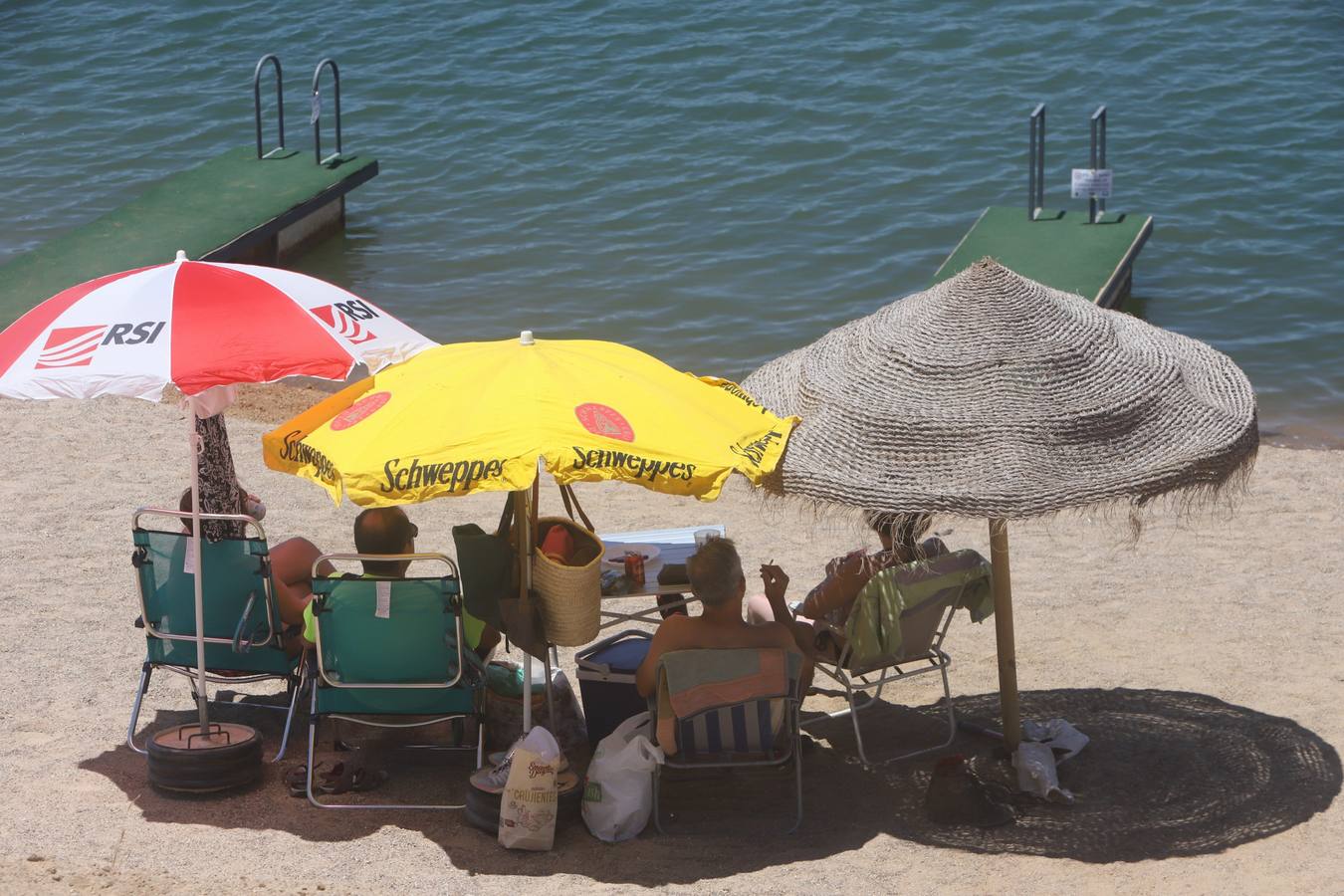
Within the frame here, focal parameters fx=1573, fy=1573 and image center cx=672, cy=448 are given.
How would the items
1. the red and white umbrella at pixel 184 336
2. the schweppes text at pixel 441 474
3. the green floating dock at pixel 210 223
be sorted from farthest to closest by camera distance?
the green floating dock at pixel 210 223 < the red and white umbrella at pixel 184 336 < the schweppes text at pixel 441 474

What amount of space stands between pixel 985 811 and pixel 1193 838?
2.32ft

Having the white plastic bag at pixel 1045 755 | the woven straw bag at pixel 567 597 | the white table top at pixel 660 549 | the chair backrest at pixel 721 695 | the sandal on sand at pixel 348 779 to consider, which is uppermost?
the woven straw bag at pixel 567 597

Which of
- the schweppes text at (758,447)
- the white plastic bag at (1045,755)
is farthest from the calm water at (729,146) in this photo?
the schweppes text at (758,447)

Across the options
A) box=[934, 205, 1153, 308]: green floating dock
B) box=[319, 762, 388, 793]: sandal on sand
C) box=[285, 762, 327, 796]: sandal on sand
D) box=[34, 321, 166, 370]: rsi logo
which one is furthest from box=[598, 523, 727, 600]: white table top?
box=[934, 205, 1153, 308]: green floating dock

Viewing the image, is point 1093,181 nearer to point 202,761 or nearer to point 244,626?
point 244,626

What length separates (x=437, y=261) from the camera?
50.9 feet

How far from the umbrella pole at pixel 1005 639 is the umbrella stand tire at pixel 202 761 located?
270 cm

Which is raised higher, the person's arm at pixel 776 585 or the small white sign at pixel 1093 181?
the small white sign at pixel 1093 181

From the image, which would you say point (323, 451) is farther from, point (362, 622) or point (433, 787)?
point (433, 787)

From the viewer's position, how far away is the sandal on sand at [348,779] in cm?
551

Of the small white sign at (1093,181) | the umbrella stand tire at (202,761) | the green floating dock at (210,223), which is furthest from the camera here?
the small white sign at (1093,181)

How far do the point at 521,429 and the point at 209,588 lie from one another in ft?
4.86

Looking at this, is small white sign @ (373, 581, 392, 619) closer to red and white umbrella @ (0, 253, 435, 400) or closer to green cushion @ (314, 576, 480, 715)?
green cushion @ (314, 576, 480, 715)

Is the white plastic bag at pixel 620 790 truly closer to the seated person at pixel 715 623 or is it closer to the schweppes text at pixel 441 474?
the seated person at pixel 715 623
